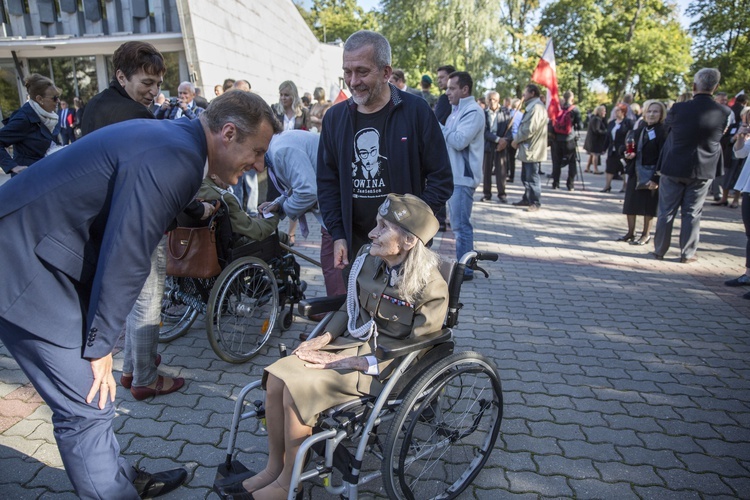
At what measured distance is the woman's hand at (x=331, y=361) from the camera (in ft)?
7.20

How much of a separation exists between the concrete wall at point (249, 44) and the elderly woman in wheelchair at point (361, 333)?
44.9 ft

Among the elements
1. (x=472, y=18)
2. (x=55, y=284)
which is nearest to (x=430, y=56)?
(x=472, y=18)

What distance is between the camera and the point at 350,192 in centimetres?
305

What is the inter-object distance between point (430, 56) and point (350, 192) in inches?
1222

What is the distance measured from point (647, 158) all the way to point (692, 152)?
751 mm

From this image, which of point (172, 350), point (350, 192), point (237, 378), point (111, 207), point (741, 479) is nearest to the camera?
point (111, 207)

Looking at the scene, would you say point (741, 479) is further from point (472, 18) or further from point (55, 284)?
point (472, 18)

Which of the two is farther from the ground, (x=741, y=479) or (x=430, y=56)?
(x=430, y=56)

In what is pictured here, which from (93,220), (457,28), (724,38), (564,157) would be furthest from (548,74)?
(724,38)

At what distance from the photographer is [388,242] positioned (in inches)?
92.7

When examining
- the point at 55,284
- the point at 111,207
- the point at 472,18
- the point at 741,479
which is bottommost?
the point at 741,479

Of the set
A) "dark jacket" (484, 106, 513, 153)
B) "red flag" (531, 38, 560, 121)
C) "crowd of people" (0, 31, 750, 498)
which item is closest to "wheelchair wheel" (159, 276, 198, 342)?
"crowd of people" (0, 31, 750, 498)

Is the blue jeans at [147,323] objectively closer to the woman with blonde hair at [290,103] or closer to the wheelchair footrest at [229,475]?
the wheelchair footrest at [229,475]

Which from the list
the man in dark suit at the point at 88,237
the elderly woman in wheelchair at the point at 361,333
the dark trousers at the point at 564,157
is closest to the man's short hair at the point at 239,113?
the man in dark suit at the point at 88,237
